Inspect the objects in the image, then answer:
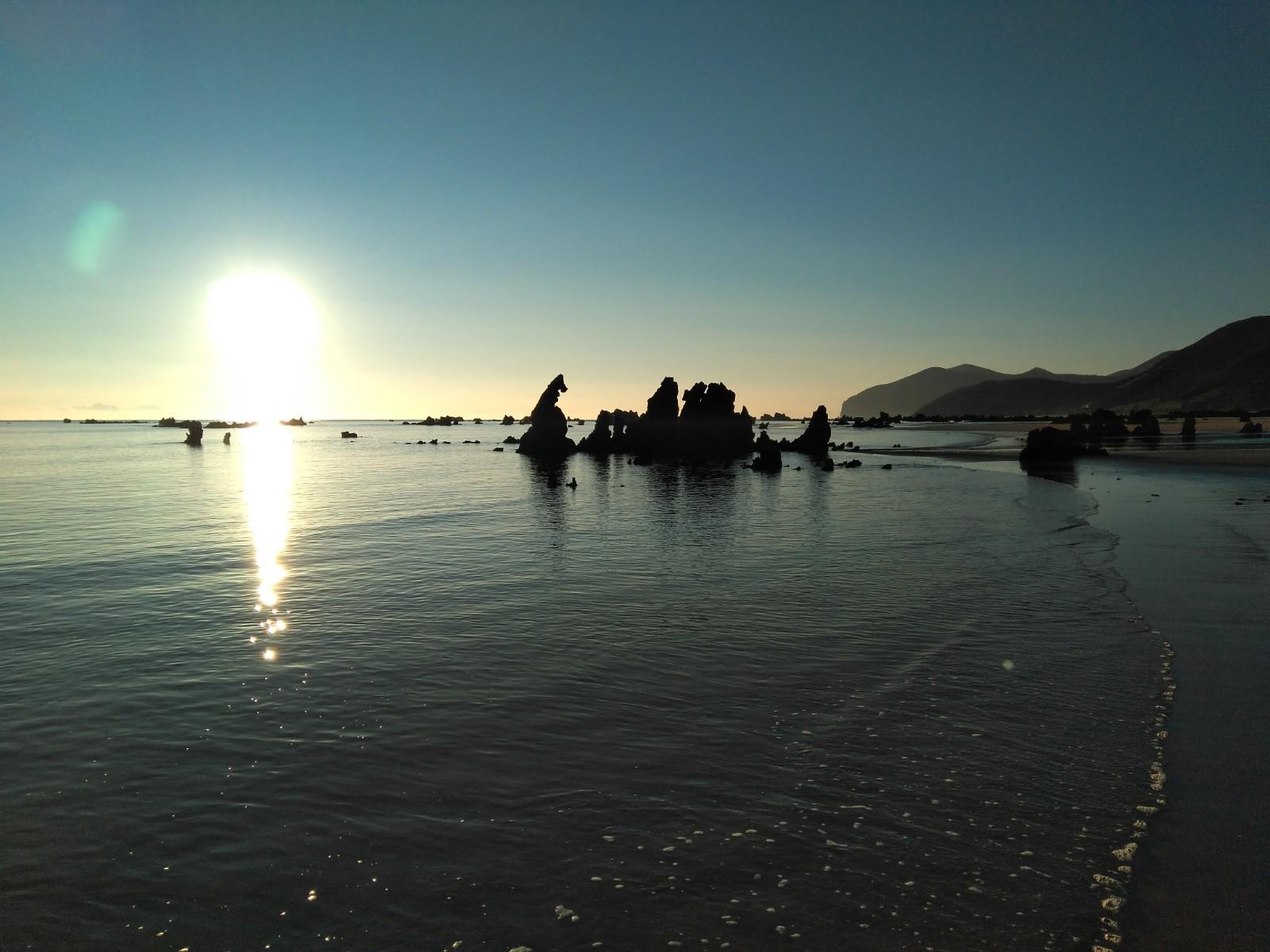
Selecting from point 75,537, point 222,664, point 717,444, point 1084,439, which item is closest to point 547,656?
point 222,664

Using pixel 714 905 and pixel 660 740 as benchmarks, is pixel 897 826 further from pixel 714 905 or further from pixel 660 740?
pixel 660 740

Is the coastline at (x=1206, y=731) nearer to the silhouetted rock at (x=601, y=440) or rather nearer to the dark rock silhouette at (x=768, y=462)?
the dark rock silhouette at (x=768, y=462)

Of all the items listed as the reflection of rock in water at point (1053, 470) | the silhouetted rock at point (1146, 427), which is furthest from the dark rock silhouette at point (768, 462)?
the silhouetted rock at point (1146, 427)

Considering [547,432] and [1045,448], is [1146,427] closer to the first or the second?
[1045,448]

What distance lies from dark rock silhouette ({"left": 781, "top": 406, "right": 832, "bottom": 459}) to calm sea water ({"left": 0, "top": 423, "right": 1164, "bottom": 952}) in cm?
9682

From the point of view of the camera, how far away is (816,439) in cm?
12500

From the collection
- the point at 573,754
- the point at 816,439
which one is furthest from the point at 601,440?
the point at 573,754

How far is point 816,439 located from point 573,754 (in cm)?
11923

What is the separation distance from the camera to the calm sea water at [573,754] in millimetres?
7523

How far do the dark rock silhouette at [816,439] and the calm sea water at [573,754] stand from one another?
96.8 metres

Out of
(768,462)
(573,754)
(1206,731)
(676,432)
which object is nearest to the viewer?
(573,754)

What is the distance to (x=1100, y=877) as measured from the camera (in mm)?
7879

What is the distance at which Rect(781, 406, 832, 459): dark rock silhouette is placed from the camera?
124062 mm

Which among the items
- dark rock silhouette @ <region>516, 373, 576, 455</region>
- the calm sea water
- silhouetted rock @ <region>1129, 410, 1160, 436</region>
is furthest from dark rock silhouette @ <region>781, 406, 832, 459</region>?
the calm sea water
